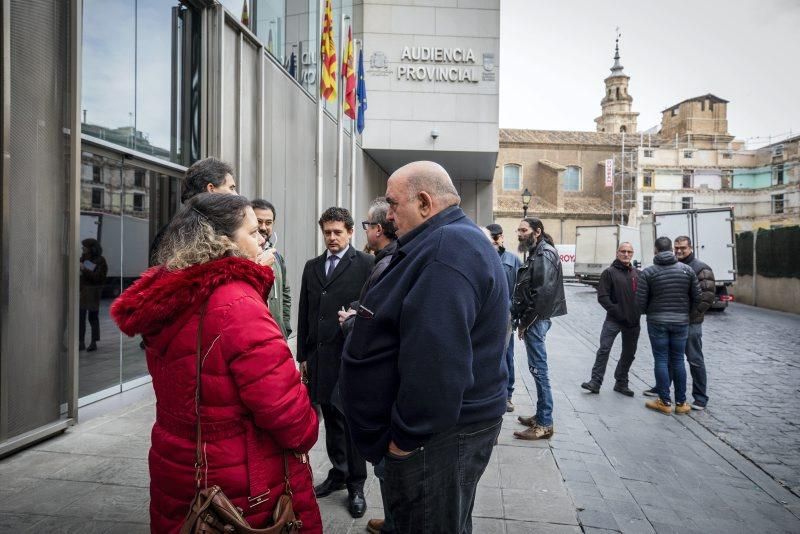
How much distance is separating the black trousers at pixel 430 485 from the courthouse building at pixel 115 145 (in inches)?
142

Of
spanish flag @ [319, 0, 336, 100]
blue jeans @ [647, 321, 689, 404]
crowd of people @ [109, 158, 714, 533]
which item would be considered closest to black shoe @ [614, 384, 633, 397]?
blue jeans @ [647, 321, 689, 404]

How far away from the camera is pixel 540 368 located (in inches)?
224

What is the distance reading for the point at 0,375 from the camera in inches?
165

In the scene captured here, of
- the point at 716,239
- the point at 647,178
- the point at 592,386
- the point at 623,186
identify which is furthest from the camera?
the point at 623,186

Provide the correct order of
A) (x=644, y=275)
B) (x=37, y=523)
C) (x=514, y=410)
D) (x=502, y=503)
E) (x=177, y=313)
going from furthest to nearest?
(x=644, y=275), (x=514, y=410), (x=502, y=503), (x=37, y=523), (x=177, y=313)

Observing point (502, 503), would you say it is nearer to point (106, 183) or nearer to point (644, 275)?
point (644, 275)

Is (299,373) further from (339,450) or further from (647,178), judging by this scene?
(647,178)

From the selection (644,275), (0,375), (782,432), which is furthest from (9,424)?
(782,432)

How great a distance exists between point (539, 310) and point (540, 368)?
60 cm

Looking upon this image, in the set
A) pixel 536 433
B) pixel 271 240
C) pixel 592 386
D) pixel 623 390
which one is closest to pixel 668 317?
pixel 623 390

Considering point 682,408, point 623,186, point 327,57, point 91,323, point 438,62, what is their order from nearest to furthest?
point 91,323 < point 682,408 < point 327,57 < point 438,62 < point 623,186

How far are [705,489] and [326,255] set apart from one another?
3589 millimetres

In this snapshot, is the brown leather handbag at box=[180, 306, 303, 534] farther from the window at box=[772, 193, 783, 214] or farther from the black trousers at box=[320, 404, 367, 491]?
the window at box=[772, 193, 783, 214]

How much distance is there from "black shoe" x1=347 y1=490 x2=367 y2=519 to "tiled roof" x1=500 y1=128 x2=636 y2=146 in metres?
56.7
